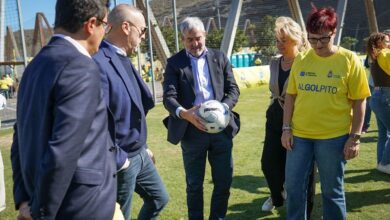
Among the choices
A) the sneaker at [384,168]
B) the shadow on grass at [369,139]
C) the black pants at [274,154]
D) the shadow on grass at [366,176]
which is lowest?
the shadow on grass at [369,139]

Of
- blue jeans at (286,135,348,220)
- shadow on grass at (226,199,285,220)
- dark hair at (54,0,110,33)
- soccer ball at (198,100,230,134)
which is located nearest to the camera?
dark hair at (54,0,110,33)

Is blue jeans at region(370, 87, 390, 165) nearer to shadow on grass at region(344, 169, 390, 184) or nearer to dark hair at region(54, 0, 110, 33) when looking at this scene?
shadow on grass at region(344, 169, 390, 184)

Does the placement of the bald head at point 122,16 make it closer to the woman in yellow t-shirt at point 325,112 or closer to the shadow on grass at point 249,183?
the woman in yellow t-shirt at point 325,112

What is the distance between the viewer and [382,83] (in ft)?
17.8

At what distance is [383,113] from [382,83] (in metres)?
0.43

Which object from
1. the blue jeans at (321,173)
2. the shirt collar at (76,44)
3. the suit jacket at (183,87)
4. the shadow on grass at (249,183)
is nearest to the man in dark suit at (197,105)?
the suit jacket at (183,87)

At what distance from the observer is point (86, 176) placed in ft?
6.39

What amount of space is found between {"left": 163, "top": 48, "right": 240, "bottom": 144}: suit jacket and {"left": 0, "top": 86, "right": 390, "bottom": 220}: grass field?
120cm

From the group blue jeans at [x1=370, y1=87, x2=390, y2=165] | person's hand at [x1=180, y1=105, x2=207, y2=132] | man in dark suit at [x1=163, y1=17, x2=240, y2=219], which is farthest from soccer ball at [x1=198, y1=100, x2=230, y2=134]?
blue jeans at [x1=370, y1=87, x2=390, y2=165]

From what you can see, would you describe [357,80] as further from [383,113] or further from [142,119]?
[383,113]

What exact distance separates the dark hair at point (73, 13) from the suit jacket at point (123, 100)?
2.42 feet

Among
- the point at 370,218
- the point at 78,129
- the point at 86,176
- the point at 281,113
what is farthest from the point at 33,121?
the point at 370,218

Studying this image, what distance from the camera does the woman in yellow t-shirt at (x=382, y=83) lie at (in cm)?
525

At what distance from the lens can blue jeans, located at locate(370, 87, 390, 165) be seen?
17.8 ft
